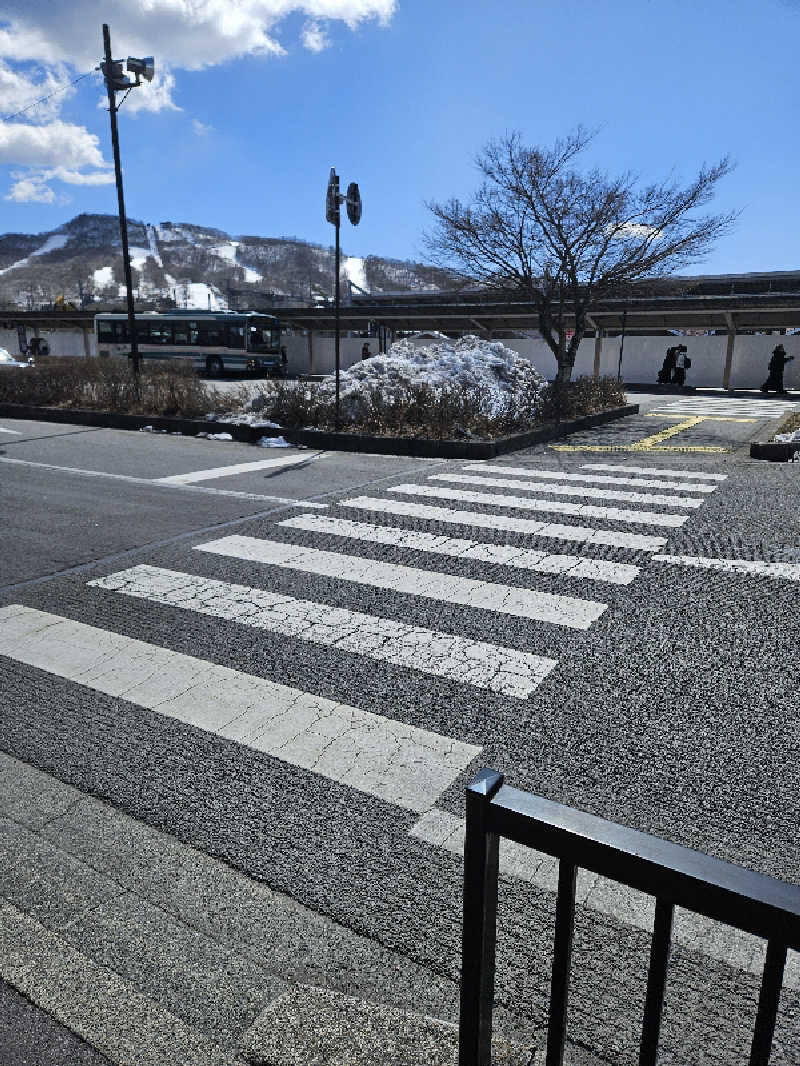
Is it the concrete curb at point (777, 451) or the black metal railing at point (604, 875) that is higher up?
the black metal railing at point (604, 875)

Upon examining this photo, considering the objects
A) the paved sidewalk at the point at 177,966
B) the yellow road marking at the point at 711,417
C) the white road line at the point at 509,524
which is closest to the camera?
the paved sidewalk at the point at 177,966

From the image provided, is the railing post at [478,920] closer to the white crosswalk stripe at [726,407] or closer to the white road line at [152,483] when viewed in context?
the white road line at [152,483]

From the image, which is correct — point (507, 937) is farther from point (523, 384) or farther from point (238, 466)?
point (523, 384)

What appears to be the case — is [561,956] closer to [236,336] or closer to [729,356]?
[729,356]

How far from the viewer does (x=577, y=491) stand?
9859 mm

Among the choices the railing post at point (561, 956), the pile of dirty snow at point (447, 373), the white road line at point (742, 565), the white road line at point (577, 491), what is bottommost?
the white road line at point (577, 491)

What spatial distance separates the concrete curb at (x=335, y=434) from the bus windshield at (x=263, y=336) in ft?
57.8

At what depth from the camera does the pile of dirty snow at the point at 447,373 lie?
16000mm

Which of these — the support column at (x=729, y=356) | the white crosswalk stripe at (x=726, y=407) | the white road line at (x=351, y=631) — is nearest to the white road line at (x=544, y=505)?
the white road line at (x=351, y=631)

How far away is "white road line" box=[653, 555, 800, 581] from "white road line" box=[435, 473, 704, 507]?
2530mm

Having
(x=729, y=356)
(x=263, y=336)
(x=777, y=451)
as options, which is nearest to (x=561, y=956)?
(x=777, y=451)

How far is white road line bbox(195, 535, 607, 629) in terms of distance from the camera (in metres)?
5.30

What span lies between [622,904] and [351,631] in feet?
8.93

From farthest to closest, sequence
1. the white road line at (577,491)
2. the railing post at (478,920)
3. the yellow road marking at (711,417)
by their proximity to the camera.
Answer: the yellow road marking at (711,417)
the white road line at (577,491)
the railing post at (478,920)
